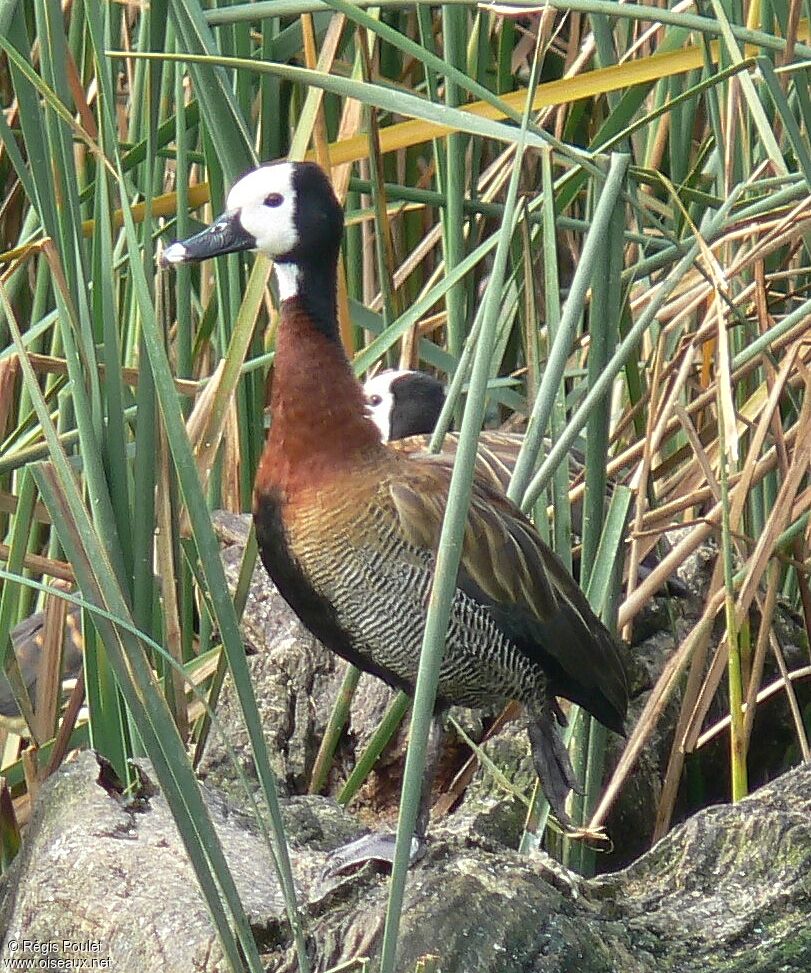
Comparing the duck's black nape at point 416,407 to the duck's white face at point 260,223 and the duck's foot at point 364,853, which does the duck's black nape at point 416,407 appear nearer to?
the duck's white face at point 260,223

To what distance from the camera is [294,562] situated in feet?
6.94

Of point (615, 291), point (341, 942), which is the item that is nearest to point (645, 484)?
point (615, 291)

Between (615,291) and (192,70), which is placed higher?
(192,70)

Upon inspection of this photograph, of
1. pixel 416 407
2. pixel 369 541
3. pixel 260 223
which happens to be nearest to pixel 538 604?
pixel 369 541

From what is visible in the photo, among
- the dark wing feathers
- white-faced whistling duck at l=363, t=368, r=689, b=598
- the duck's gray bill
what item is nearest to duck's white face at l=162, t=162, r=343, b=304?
the duck's gray bill

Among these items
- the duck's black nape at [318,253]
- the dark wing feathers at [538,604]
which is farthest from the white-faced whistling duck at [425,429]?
the duck's black nape at [318,253]

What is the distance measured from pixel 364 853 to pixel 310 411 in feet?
2.16

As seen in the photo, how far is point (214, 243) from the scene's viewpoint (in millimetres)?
2111

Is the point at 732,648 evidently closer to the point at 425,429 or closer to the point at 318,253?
the point at 318,253

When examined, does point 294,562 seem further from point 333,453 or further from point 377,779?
point 377,779

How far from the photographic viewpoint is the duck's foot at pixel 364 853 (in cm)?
177

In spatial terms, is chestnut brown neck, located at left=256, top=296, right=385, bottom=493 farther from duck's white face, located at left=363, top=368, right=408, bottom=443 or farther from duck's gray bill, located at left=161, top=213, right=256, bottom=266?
duck's white face, located at left=363, top=368, right=408, bottom=443

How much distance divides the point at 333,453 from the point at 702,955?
0.87 meters

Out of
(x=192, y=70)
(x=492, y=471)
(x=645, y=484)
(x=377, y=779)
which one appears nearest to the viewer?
(x=192, y=70)
